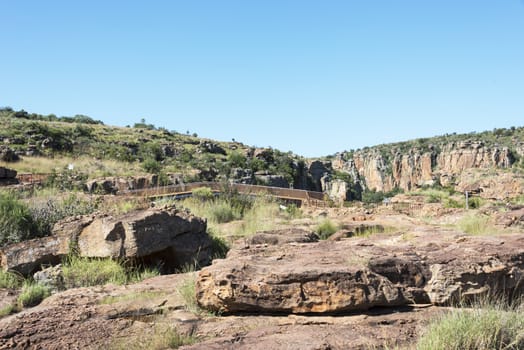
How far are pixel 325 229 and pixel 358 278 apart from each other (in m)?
4.79

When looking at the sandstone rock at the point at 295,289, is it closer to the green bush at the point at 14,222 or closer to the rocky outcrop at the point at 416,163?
the green bush at the point at 14,222

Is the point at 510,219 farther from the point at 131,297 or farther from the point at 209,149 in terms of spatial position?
the point at 209,149

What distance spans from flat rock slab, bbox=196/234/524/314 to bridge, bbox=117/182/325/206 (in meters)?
7.22

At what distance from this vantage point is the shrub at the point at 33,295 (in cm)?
543

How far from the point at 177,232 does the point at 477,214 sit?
20.8ft

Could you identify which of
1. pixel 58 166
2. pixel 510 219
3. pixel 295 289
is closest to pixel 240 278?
pixel 295 289

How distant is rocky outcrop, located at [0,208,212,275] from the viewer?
665 centimetres

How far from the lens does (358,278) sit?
432cm

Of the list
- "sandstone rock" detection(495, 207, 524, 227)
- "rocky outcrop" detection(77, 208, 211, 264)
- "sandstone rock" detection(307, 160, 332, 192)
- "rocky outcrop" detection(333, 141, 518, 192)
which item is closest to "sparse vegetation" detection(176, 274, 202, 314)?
"rocky outcrop" detection(77, 208, 211, 264)

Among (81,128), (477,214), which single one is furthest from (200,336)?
(81,128)

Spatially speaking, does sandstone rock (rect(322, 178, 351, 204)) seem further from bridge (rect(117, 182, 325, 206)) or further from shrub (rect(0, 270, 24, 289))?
shrub (rect(0, 270, 24, 289))

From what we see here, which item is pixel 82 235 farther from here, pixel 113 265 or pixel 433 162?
pixel 433 162

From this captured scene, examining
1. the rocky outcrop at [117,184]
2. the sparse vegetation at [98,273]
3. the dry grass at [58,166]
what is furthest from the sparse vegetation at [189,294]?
the dry grass at [58,166]

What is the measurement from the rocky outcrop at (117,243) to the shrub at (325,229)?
2440 millimetres
